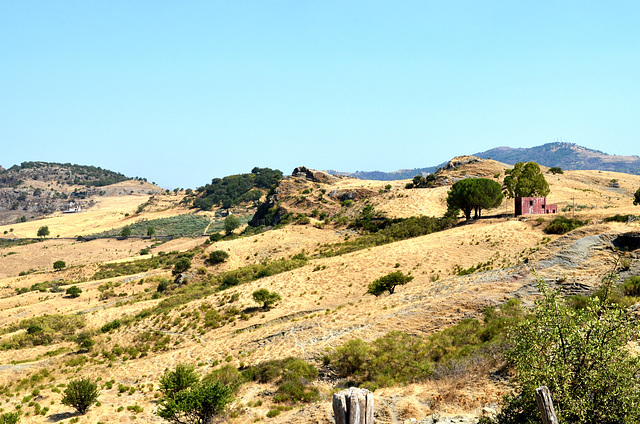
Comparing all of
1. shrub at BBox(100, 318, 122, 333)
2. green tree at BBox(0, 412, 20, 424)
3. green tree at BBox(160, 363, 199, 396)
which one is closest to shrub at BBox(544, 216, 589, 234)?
green tree at BBox(160, 363, 199, 396)

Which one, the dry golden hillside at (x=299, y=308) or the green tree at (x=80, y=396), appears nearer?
the dry golden hillside at (x=299, y=308)

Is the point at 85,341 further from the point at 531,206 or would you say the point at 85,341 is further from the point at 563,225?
the point at 531,206

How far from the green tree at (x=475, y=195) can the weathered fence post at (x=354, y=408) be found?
139 ft

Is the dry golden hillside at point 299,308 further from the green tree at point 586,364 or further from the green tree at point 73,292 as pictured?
the green tree at point 586,364

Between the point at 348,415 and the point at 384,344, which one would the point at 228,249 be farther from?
the point at 348,415

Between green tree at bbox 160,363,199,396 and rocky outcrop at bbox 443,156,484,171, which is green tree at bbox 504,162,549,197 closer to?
rocky outcrop at bbox 443,156,484,171

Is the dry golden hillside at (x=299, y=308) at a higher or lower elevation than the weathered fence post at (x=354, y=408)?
lower

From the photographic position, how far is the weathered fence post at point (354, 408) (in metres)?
4.80

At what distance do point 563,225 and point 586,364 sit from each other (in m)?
29.5

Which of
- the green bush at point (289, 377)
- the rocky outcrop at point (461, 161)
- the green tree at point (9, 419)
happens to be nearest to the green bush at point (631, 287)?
the green bush at point (289, 377)

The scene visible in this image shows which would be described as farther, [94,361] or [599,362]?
[94,361]

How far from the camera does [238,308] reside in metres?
30.3

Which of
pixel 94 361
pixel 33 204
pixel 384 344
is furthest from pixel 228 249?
pixel 33 204

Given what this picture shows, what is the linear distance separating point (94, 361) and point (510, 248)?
29.7 m
